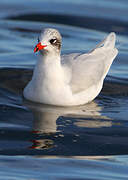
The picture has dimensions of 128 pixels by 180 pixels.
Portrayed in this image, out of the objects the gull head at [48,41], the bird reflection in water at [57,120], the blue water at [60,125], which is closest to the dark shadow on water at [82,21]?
the blue water at [60,125]

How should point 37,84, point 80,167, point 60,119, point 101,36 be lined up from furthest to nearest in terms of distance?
point 101,36, point 37,84, point 60,119, point 80,167

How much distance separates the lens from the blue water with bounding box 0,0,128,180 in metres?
7.23

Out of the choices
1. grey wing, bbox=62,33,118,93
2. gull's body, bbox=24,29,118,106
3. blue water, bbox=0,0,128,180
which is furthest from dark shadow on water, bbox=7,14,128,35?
gull's body, bbox=24,29,118,106

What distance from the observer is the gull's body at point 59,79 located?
9672 millimetres

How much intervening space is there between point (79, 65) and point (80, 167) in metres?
3.39

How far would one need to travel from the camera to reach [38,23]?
1614 centimetres

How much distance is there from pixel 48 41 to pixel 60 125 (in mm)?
1467

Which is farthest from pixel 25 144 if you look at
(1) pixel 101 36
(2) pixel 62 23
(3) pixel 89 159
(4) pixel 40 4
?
(4) pixel 40 4

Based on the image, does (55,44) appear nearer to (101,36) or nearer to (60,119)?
(60,119)

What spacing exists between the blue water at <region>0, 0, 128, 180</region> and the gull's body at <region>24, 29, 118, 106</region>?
6.9 inches

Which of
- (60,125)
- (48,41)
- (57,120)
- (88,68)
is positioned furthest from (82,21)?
(60,125)

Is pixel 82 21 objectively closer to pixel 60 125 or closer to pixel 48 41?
pixel 48 41

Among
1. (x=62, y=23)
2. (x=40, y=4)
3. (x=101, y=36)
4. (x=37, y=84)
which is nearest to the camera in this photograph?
(x=37, y=84)

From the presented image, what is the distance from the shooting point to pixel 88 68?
1048cm
